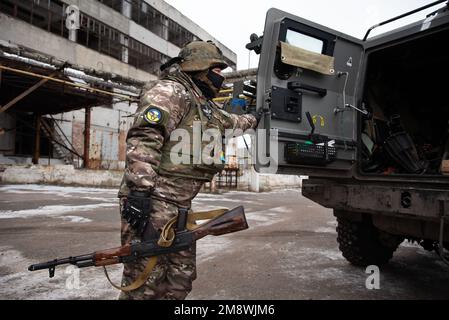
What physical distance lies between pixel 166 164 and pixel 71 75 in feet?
33.2

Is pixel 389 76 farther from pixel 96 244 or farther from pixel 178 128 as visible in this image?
pixel 96 244

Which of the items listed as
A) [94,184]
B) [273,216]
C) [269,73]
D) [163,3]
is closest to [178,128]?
[269,73]

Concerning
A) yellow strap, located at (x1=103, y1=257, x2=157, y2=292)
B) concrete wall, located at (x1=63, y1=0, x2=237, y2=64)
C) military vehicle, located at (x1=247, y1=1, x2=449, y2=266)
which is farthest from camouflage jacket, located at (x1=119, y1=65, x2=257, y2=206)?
concrete wall, located at (x1=63, y1=0, x2=237, y2=64)

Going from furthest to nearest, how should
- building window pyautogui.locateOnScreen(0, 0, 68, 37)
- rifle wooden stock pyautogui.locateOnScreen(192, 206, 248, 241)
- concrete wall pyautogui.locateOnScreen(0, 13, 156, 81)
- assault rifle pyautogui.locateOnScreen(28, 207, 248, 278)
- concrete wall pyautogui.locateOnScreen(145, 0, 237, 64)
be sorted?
concrete wall pyautogui.locateOnScreen(145, 0, 237, 64) < building window pyautogui.locateOnScreen(0, 0, 68, 37) < concrete wall pyautogui.locateOnScreen(0, 13, 156, 81) < rifle wooden stock pyautogui.locateOnScreen(192, 206, 248, 241) < assault rifle pyautogui.locateOnScreen(28, 207, 248, 278)

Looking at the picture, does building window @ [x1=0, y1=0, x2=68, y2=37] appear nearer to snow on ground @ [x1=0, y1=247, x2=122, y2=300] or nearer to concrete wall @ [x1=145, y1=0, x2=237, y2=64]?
concrete wall @ [x1=145, y1=0, x2=237, y2=64]

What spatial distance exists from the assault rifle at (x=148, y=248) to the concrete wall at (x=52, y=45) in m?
16.0

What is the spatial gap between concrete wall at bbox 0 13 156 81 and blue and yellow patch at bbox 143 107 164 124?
15964mm

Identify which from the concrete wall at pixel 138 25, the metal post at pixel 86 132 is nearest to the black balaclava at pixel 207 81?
the metal post at pixel 86 132

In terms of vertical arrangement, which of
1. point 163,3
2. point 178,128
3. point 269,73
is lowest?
point 178,128

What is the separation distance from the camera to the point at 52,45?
633 inches

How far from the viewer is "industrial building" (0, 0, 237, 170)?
1103 cm

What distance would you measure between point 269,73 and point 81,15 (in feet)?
59.3

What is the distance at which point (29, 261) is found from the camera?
3.60m

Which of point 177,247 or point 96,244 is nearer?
point 177,247
